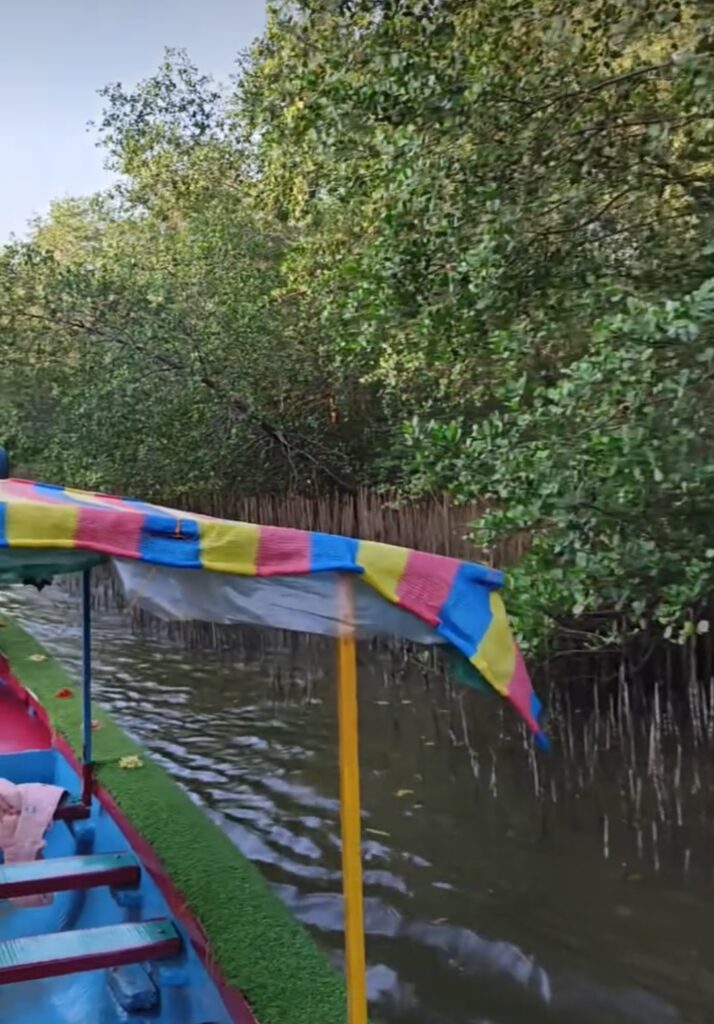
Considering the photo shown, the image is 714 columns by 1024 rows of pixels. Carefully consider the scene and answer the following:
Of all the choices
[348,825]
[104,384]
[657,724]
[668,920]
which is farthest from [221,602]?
[104,384]

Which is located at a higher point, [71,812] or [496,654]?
[496,654]

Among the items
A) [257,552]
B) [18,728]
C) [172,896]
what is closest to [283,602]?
[257,552]

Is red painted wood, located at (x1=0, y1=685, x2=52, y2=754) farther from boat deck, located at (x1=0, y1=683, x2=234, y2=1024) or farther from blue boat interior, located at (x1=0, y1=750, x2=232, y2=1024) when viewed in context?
blue boat interior, located at (x1=0, y1=750, x2=232, y2=1024)

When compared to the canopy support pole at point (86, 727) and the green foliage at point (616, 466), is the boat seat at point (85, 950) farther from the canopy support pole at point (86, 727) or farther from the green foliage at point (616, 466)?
the green foliage at point (616, 466)

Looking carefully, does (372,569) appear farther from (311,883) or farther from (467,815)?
(467,815)

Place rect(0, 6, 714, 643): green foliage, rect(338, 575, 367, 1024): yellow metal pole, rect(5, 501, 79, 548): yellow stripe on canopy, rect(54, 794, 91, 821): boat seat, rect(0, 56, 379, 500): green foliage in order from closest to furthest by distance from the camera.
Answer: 1. rect(5, 501, 79, 548): yellow stripe on canopy
2. rect(338, 575, 367, 1024): yellow metal pole
3. rect(54, 794, 91, 821): boat seat
4. rect(0, 6, 714, 643): green foliage
5. rect(0, 56, 379, 500): green foliage

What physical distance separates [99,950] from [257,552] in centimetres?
119

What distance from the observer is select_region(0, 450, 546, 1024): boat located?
1.56 meters

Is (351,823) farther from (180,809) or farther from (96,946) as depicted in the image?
(180,809)

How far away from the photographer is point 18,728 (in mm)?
4500

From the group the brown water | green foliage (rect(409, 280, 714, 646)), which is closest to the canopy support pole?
the brown water

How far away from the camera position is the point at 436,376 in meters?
6.50

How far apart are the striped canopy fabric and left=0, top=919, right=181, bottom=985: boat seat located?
1.12 m

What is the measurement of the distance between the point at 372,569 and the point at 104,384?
774cm
